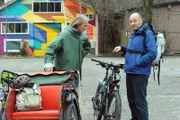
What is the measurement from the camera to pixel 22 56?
26.9 meters

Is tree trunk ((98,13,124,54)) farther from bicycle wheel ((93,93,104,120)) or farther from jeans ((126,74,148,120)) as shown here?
jeans ((126,74,148,120))

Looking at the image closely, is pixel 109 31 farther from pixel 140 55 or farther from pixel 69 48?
pixel 140 55

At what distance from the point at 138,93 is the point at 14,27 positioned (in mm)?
23345

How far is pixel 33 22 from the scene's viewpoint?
27828 mm

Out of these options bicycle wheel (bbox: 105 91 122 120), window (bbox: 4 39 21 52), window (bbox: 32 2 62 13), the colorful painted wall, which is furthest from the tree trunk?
Result: bicycle wheel (bbox: 105 91 122 120)

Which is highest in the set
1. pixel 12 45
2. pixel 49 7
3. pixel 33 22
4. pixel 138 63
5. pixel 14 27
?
pixel 49 7

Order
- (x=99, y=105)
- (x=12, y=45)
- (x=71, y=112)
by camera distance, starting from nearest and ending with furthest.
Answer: (x=71, y=112) < (x=99, y=105) < (x=12, y=45)

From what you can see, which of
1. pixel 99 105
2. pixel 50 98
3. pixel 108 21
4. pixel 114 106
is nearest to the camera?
pixel 50 98

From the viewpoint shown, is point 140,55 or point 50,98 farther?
point 140,55

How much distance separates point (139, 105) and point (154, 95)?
3.94m

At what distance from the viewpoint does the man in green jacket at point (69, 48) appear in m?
5.68

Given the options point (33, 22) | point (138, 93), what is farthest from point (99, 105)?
point (33, 22)

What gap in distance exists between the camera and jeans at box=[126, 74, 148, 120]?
5480 mm

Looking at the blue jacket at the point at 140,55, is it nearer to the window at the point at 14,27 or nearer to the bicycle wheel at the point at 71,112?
the bicycle wheel at the point at 71,112
